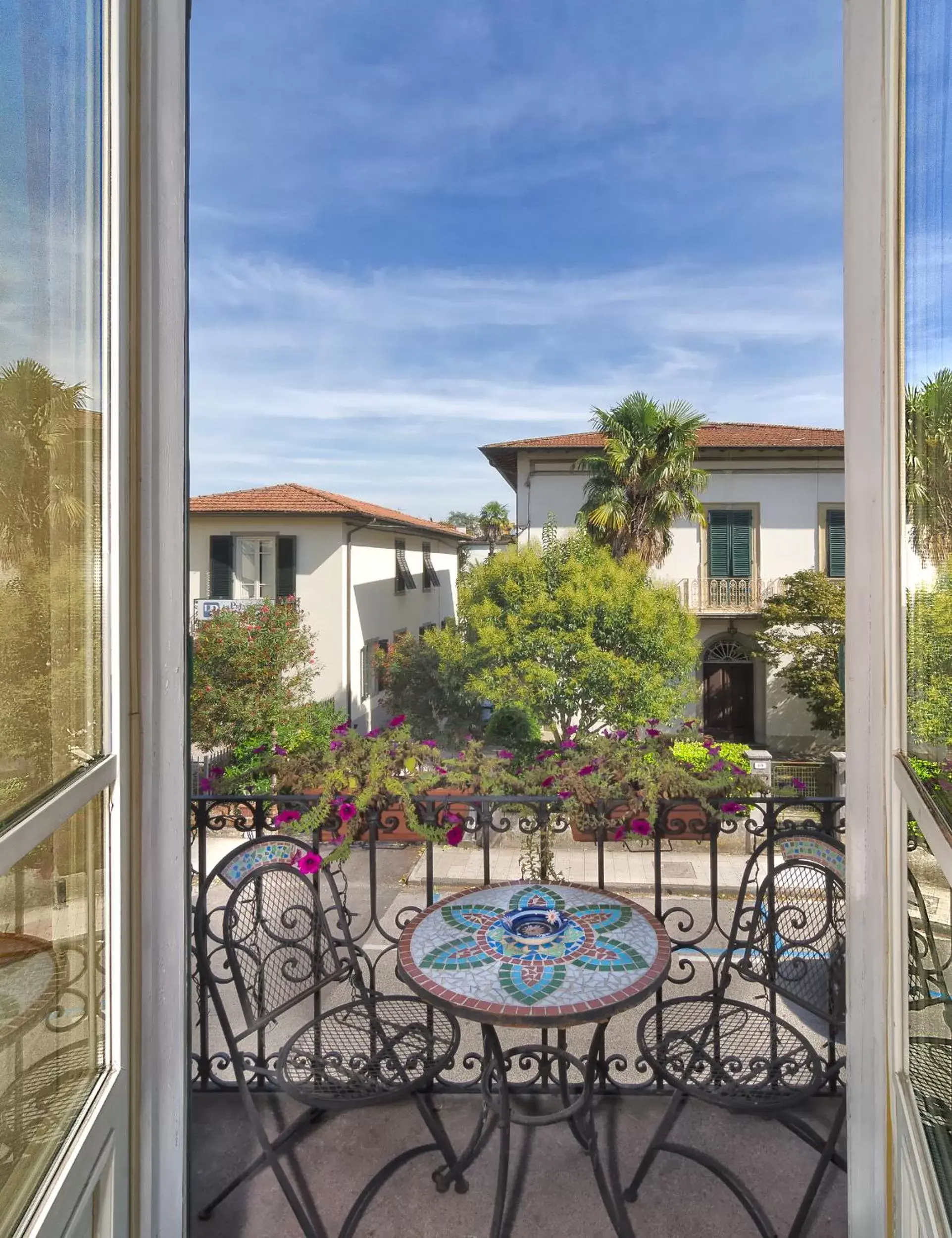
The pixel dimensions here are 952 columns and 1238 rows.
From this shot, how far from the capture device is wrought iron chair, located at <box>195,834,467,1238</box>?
1210 millimetres

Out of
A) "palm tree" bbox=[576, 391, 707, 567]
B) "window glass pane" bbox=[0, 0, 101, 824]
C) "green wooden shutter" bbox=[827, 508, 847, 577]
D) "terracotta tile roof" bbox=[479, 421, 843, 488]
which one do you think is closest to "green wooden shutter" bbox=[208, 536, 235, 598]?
"terracotta tile roof" bbox=[479, 421, 843, 488]

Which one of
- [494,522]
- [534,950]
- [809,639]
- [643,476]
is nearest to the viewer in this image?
[534,950]

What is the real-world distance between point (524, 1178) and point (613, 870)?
5.65m

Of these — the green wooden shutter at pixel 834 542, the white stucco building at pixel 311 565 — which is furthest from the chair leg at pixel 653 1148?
the green wooden shutter at pixel 834 542

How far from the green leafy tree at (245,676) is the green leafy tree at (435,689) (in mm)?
1644

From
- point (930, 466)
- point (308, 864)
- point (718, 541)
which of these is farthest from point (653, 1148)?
point (718, 541)

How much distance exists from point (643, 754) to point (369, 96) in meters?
9.79

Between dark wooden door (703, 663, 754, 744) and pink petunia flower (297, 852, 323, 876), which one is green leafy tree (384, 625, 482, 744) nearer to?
dark wooden door (703, 663, 754, 744)

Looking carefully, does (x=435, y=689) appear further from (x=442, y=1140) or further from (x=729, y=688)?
(x=442, y=1140)

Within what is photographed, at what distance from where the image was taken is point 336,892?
1.44m

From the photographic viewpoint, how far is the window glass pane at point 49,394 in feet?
2.01

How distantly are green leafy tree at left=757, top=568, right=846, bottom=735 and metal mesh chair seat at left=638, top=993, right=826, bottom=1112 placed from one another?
41.5 feet

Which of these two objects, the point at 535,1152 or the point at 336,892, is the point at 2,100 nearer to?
the point at 336,892

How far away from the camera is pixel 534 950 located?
125cm
